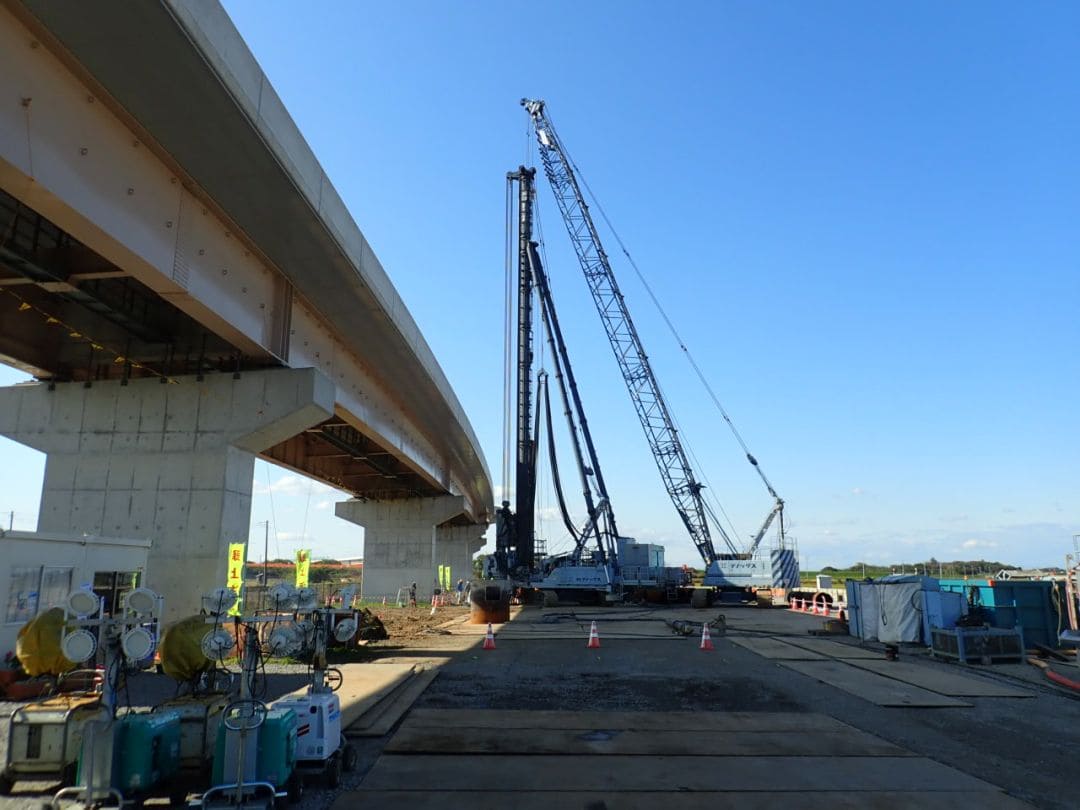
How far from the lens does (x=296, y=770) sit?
7.37m

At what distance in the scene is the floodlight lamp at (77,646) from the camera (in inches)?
253

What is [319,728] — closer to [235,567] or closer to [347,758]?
[347,758]

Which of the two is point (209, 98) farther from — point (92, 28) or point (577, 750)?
point (577, 750)

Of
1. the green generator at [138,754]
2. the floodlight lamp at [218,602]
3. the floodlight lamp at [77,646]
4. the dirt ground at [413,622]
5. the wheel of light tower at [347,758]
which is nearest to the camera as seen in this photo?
the floodlight lamp at [77,646]

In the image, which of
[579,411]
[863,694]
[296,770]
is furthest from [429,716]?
[579,411]

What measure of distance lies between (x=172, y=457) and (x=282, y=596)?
1223cm

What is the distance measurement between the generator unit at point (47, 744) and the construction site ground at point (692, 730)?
269mm

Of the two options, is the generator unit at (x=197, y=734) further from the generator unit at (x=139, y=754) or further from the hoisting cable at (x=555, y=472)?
the hoisting cable at (x=555, y=472)

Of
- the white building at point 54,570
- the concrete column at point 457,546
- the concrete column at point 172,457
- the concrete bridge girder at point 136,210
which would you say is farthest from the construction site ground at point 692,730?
the concrete column at point 457,546

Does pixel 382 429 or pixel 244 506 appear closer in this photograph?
pixel 244 506

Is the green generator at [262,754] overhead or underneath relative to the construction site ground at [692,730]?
overhead

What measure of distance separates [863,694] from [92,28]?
16413 mm

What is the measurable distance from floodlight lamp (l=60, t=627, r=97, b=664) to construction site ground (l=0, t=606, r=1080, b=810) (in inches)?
72.7

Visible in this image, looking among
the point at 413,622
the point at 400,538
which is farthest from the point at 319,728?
the point at 400,538
